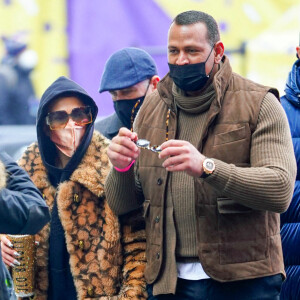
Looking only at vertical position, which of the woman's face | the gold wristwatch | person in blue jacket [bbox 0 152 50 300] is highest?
the woman's face

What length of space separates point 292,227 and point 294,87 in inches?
30.1

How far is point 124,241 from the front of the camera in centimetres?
405

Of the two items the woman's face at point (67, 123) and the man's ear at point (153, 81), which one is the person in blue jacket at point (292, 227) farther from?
the woman's face at point (67, 123)

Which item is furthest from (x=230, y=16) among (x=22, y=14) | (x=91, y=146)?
(x=91, y=146)

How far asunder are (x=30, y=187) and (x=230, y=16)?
562 centimetres

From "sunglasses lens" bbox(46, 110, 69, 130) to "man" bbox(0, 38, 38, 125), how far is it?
479cm

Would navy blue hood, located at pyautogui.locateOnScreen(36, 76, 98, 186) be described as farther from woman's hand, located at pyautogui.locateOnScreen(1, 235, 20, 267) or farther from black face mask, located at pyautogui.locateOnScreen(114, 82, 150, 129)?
black face mask, located at pyautogui.locateOnScreen(114, 82, 150, 129)

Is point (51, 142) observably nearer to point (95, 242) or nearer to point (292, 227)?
point (95, 242)

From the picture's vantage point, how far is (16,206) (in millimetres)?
3338

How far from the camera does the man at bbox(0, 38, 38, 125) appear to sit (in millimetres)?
9008

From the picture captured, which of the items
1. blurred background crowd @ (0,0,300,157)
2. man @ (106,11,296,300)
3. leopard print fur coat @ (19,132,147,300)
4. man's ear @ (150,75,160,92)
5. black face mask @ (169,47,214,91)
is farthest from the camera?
blurred background crowd @ (0,0,300,157)

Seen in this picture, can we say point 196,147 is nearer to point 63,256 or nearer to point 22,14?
point 63,256

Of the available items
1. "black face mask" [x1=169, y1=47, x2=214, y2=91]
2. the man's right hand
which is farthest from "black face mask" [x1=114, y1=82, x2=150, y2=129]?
the man's right hand

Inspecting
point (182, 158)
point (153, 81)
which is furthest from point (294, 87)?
point (182, 158)
